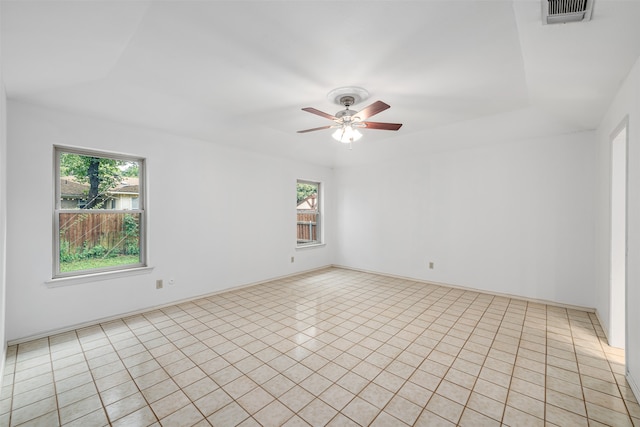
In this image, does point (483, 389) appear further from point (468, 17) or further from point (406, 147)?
point (406, 147)

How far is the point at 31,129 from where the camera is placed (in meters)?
2.72

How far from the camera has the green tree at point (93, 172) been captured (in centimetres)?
306

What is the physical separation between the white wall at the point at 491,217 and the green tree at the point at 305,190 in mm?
1014

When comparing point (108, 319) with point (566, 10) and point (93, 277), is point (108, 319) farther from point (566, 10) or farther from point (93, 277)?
point (566, 10)

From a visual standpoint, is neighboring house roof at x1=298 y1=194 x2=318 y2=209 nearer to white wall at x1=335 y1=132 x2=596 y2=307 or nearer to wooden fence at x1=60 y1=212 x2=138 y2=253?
white wall at x1=335 y1=132 x2=596 y2=307

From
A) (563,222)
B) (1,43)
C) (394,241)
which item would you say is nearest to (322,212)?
(394,241)

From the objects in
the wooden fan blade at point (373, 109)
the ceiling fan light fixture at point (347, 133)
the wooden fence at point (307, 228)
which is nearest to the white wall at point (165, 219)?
the wooden fence at point (307, 228)

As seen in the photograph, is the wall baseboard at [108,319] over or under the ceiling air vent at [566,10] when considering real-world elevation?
under

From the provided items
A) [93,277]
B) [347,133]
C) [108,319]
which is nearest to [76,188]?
Result: [93,277]

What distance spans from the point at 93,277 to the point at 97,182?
111cm

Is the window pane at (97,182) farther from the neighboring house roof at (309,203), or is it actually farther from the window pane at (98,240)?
the neighboring house roof at (309,203)

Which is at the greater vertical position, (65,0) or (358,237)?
(65,0)

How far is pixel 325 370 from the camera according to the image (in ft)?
7.38

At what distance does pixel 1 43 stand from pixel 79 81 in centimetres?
72
